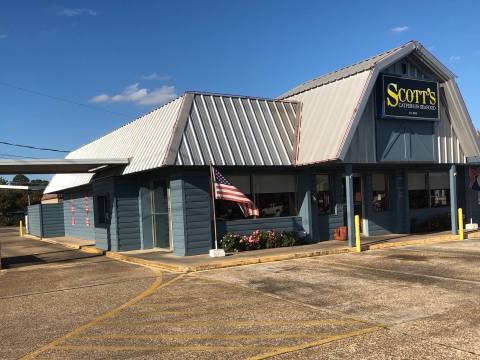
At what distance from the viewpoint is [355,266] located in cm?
1266

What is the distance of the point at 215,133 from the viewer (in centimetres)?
1606

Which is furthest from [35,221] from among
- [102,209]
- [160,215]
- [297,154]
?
[297,154]

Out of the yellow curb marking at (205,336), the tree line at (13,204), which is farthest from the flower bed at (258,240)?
the tree line at (13,204)

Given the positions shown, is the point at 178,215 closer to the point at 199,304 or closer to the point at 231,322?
the point at 199,304

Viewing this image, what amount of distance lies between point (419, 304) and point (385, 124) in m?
9.97

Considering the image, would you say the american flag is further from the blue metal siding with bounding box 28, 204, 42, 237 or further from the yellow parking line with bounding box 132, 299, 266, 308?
the blue metal siding with bounding box 28, 204, 42, 237

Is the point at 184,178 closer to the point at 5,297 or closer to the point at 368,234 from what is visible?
the point at 5,297

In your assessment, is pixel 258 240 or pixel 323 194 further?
pixel 323 194

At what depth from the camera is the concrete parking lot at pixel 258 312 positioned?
20.6 feet

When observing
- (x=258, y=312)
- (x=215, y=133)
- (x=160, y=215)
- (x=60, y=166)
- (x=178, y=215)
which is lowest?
(x=258, y=312)

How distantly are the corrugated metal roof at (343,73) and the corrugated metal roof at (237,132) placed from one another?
57.8 inches

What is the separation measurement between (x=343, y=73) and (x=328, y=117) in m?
2.07

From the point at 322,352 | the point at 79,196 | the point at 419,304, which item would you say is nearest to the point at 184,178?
the point at 419,304

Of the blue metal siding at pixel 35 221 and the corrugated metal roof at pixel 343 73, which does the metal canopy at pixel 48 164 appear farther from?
the blue metal siding at pixel 35 221
